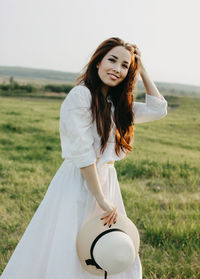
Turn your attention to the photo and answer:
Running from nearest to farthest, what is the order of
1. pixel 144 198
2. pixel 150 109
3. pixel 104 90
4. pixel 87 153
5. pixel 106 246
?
pixel 106 246 < pixel 87 153 < pixel 104 90 < pixel 150 109 < pixel 144 198

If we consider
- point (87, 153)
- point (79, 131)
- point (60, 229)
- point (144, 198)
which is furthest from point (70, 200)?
point (144, 198)

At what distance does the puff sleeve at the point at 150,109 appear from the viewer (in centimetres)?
221

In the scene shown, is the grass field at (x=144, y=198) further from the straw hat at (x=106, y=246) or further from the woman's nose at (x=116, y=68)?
the woman's nose at (x=116, y=68)

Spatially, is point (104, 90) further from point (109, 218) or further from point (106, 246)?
point (106, 246)

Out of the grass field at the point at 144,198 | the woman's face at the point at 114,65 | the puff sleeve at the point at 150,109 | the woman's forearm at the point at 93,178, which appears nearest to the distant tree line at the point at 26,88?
the grass field at the point at 144,198

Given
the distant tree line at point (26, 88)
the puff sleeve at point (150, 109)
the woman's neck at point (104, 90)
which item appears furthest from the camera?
the distant tree line at point (26, 88)

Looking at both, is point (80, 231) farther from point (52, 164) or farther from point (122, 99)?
point (52, 164)

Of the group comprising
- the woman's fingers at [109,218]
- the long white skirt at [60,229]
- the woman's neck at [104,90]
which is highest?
the woman's neck at [104,90]

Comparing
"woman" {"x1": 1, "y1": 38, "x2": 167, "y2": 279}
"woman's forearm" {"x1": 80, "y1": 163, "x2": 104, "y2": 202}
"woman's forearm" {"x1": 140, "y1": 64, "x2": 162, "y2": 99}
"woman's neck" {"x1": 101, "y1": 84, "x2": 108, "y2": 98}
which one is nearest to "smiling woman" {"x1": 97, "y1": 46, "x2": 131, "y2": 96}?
"woman" {"x1": 1, "y1": 38, "x2": 167, "y2": 279}

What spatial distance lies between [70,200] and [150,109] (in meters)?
0.90

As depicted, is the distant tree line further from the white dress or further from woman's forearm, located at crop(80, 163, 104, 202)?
woman's forearm, located at crop(80, 163, 104, 202)

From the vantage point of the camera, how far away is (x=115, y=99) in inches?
85.9

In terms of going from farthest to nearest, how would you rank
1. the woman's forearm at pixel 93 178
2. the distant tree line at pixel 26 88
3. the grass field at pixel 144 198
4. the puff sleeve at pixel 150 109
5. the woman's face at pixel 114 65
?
the distant tree line at pixel 26 88
the grass field at pixel 144 198
the puff sleeve at pixel 150 109
the woman's face at pixel 114 65
the woman's forearm at pixel 93 178

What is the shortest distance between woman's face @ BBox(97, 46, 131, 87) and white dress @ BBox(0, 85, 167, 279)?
0.16 m
